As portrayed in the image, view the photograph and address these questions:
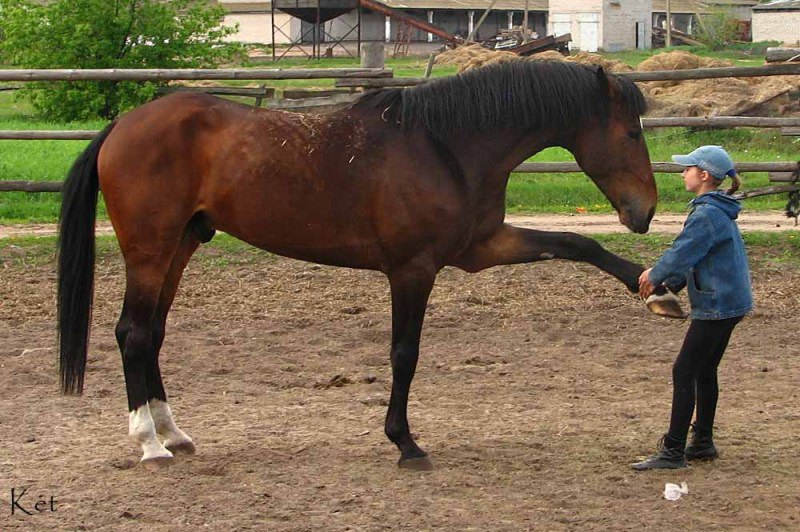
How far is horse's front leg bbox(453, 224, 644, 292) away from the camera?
528 centimetres

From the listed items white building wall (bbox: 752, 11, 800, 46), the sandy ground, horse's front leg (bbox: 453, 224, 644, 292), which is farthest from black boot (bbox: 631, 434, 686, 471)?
white building wall (bbox: 752, 11, 800, 46)

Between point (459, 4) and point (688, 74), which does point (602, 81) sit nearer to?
point (688, 74)

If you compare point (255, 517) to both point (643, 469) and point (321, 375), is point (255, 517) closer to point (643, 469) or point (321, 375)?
point (643, 469)

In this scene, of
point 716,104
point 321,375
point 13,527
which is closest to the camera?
point 13,527

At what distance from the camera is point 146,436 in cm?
529

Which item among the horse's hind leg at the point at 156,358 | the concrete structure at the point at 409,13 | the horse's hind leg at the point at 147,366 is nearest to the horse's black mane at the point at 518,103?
the horse's hind leg at the point at 156,358

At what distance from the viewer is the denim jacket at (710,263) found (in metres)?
4.85

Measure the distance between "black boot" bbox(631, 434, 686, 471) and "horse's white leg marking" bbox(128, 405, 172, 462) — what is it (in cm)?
227

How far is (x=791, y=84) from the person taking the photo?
772 inches

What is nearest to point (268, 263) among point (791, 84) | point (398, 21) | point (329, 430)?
point (329, 430)

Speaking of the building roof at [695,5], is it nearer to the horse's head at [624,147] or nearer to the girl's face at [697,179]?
the horse's head at [624,147]

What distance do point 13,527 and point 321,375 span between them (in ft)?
9.22

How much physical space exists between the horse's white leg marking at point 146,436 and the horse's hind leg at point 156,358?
5.5 inches

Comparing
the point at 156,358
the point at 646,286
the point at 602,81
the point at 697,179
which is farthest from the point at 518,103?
the point at 156,358
